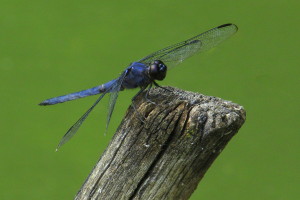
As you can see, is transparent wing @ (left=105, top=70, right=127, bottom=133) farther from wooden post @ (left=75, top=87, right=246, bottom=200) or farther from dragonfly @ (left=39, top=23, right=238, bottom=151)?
wooden post @ (left=75, top=87, right=246, bottom=200)

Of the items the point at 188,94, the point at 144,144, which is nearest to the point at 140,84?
the point at 188,94

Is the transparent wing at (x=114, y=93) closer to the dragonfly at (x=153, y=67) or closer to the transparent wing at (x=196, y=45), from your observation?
the dragonfly at (x=153, y=67)

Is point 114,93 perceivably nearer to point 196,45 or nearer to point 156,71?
point 156,71

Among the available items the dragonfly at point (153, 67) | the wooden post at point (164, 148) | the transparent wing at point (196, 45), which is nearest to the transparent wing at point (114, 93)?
the dragonfly at point (153, 67)

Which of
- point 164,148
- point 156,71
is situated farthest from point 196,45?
point 164,148

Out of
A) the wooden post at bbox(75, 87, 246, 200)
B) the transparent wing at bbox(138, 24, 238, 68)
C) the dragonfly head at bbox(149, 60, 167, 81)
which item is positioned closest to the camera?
the wooden post at bbox(75, 87, 246, 200)

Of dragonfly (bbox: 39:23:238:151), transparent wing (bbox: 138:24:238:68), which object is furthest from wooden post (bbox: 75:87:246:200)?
transparent wing (bbox: 138:24:238:68)

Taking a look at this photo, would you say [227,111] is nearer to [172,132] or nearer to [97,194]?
[172,132]
